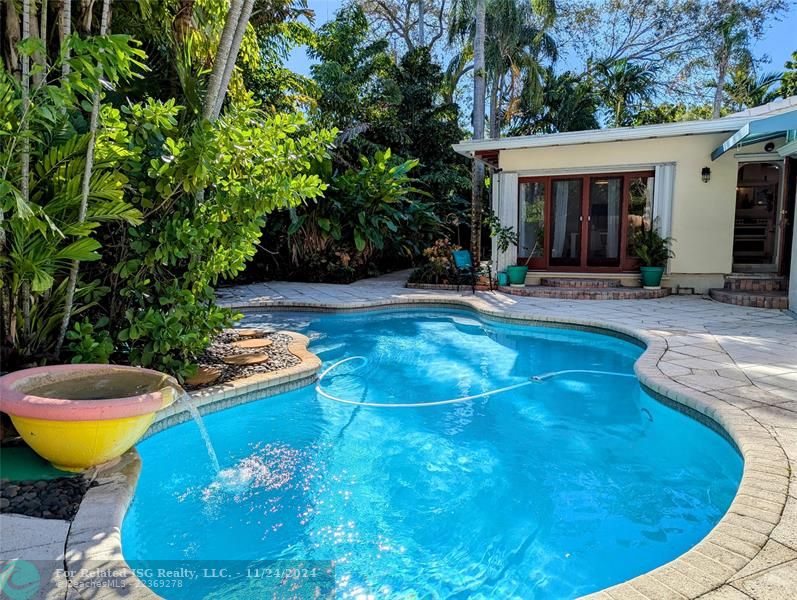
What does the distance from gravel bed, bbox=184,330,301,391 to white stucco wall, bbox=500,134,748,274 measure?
8255 millimetres

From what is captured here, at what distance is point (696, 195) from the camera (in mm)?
10422

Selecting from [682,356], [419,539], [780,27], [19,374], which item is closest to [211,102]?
[19,374]

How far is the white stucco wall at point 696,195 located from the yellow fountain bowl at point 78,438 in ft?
34.6

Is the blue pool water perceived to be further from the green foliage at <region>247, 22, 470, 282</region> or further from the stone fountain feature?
the green foliage at <region>247, 22, 470, 282</region>

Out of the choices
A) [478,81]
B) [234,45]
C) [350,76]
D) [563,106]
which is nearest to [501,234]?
[478,81]

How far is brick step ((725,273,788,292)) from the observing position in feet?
32.1

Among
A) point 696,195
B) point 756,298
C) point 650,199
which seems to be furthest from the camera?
point 650,199

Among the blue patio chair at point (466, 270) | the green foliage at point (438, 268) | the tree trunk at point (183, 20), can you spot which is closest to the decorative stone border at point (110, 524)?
the tree trunk at point (183, 20)

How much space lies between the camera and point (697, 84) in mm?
23984

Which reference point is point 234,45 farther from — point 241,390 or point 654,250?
point 654,250

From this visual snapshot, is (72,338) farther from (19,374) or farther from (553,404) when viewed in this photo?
(553,404)

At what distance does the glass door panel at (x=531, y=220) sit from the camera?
11.7m

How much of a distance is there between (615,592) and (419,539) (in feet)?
4.31

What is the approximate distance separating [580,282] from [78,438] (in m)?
10.1
